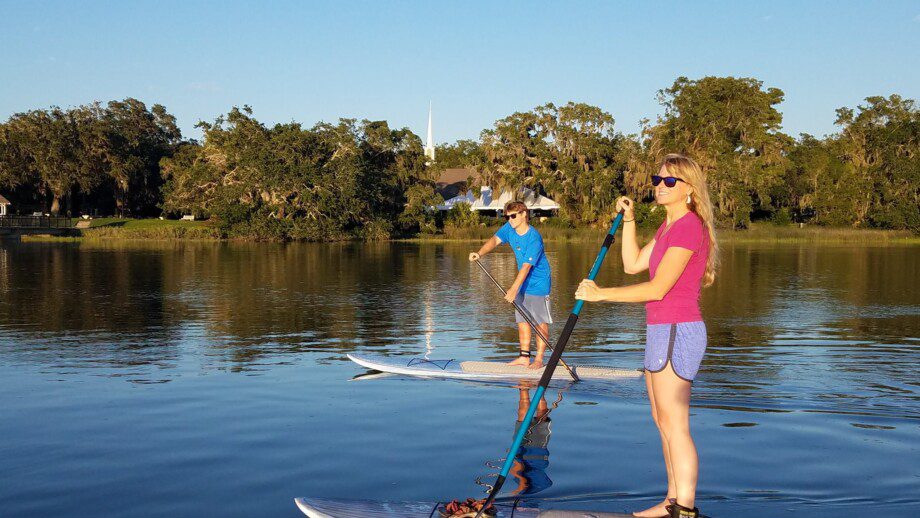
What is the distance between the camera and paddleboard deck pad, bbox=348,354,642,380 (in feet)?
37.0

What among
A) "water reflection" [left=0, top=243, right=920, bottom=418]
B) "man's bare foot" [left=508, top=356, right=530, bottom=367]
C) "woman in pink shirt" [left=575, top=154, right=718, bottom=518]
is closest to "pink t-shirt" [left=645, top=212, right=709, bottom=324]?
"woman in pink shirt" [left=575, top=154, right=718, bottom=518]

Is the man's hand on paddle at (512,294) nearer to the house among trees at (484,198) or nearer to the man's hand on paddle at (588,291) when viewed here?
the man's hand on paddle at (588,291)

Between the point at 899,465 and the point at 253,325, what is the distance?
12.7 m

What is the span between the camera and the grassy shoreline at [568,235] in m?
66.5

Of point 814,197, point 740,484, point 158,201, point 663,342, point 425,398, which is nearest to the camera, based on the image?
point 663,342

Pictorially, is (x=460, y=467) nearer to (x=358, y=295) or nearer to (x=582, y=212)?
(x=358, y=295)

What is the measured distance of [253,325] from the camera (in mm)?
17688

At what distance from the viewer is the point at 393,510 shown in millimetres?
5832

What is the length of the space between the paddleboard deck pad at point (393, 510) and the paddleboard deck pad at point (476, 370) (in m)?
5.27

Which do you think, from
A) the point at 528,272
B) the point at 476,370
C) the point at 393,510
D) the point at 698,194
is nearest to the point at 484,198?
the point at 528,272

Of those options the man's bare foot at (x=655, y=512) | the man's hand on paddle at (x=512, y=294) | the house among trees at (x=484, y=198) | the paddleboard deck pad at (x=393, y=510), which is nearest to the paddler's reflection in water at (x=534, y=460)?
the paddleboard deck pad at (x=393, y=510)

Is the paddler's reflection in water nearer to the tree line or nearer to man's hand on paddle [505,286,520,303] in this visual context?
man's hand on paddle [505,286,520,303]

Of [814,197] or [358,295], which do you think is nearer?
[358,295]

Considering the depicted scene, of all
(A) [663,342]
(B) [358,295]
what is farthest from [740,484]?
(B) [358,295]
